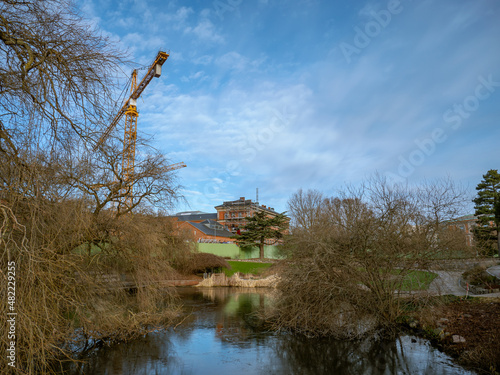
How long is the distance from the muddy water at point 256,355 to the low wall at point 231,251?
908 inches

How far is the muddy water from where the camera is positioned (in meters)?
7.95

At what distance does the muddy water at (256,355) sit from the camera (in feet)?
26.1

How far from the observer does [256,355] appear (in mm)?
9133

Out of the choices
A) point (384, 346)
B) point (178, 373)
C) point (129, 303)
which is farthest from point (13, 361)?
point (384, 346)

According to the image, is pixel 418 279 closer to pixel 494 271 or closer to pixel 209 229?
pixel 494 271

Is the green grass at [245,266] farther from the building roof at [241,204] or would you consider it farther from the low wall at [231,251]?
the building roof at [241,204]

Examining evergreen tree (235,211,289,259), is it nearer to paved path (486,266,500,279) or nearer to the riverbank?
paved path (486,266,500,279)

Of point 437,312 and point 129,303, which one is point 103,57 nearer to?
Result: point 129,303

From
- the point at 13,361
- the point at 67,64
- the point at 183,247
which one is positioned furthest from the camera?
the point at 183,247

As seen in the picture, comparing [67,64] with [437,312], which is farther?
[437,312]

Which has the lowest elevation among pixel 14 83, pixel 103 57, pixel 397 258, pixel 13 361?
pixel 13 361

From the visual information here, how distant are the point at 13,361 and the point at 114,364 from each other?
4.76m

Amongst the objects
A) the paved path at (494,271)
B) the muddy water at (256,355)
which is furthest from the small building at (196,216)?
the muddy water at (256,355)

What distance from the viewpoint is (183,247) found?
25.2m
